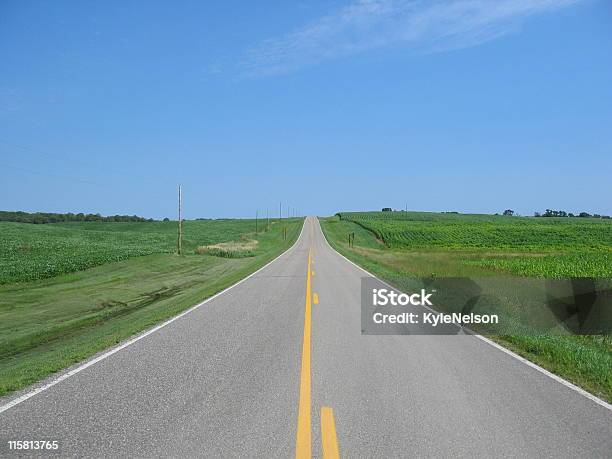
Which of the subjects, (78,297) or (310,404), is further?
(78,297)

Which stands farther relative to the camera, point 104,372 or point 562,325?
point 562,325

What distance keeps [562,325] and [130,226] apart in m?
107

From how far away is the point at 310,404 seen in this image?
224 inches

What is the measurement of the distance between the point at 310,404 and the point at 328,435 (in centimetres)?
91

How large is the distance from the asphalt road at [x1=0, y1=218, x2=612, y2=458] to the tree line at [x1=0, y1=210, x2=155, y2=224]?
374 feet

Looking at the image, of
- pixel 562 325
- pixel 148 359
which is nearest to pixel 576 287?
pixel 562 325

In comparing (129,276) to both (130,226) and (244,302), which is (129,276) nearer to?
(244,302)

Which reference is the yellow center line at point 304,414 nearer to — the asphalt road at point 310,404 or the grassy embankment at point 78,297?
the asphalt road at point 310,404

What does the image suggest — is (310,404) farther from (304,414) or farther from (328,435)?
(328,435)

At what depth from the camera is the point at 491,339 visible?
9.93 metres

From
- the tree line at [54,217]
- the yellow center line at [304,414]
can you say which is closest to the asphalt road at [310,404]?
the yellow center line at [304,414]

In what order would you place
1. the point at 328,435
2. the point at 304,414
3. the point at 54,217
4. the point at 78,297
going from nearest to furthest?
the point at 328,435 → the point at 304,414 → the point at 78,297 → the point at 54,217

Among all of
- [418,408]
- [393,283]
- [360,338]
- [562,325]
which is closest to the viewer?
[418,408]

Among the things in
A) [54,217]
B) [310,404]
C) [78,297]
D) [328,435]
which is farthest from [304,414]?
[54,217]
